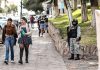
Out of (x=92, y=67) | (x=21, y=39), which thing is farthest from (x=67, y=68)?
(x=21, y=39)

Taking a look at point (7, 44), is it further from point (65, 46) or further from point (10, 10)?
point (10, 10)

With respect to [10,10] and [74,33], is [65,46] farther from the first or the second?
[10,10]

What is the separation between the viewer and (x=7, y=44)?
494 inches

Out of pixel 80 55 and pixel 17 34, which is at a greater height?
pixel 17 34

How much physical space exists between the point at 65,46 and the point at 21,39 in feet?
8.74

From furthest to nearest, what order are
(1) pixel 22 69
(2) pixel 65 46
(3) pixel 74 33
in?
(2) pixel 65 46
(3) pixel 74 33
(1) pixel 22 69

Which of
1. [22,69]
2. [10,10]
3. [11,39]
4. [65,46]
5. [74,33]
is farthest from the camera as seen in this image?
[10,10]

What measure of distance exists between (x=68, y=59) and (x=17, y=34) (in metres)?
2.29

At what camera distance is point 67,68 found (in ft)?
38.5

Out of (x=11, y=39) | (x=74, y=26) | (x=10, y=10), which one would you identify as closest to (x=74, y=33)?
(x=74, y=26)

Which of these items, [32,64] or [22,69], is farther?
[32,64]

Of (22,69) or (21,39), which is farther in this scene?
(21,39)

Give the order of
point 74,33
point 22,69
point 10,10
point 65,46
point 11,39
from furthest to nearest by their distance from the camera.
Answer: point 10,10 → point 65,46 → point 74,33 → point 11,39 → point 22,69

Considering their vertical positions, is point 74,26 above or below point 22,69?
above
